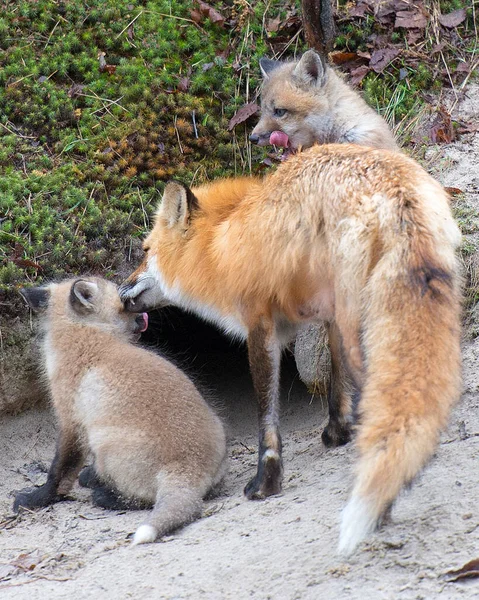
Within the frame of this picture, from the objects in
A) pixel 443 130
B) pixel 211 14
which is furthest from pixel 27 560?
pixel 211 14

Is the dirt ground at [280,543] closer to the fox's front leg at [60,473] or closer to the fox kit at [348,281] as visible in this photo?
the fox's front leg at [60,473]

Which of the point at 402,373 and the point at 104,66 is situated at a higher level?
the point at 104,66

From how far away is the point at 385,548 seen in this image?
4.10m

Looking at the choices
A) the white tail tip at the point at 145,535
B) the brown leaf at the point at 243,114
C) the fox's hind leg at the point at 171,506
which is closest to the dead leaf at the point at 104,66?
the brown leaf at the point at 243,114

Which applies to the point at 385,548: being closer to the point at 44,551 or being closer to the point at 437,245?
the point at 437,245

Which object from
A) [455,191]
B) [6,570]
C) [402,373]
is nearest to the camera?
[402,373]

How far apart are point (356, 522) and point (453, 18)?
7.54 m

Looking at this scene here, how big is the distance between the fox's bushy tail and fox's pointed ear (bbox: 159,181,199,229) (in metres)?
2.15

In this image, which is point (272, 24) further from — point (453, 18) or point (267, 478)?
point (267, 478)

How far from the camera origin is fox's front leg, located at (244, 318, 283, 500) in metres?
5.58

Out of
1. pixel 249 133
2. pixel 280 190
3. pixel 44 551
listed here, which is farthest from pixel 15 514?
pixel 249 133

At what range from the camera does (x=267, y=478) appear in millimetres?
5566

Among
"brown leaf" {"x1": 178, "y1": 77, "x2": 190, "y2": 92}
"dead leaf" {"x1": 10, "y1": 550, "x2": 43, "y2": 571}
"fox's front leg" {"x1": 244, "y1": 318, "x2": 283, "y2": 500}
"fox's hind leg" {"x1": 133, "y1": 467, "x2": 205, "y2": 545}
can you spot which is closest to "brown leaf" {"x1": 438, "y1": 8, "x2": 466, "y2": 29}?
"brown leaf" {"x1": 178, "y1": 77, "x2": 190, "y2": 92}

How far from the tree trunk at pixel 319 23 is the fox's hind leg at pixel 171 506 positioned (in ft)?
17.2
